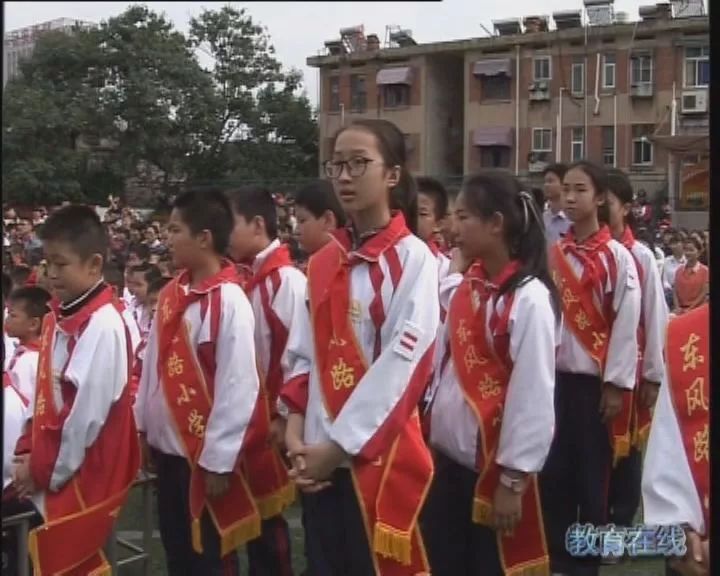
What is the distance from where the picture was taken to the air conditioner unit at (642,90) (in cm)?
1027

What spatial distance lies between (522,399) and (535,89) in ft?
22.3

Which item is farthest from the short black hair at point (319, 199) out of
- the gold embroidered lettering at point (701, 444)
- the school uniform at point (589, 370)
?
the gold embroidered lettering at point (701, 444)

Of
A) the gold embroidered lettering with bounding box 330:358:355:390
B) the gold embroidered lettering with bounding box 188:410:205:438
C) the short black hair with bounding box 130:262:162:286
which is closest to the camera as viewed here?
the gold embroidered lettering with bounding box 330:358:355:390

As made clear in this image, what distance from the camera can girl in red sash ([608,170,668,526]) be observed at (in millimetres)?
4668

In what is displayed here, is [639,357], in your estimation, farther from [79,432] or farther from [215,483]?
[79,432]

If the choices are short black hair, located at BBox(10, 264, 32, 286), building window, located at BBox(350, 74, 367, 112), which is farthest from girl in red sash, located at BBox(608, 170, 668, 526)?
short black hair, located at BBox(10, 264, 32, 286)

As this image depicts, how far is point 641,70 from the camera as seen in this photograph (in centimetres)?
862

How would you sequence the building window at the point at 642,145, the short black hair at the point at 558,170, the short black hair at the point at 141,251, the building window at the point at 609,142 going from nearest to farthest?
the short black hair at the point at 558,170 < the short black hair at the point at 141,251 < the building window at the point at 609,142 < the building window at the point at 642,145

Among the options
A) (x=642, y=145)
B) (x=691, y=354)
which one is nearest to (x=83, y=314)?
(x=691, y=354)

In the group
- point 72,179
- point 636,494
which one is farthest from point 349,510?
point 72,179

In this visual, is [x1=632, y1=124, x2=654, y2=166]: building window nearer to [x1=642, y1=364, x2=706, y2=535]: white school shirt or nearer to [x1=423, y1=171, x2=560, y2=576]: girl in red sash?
[x1=423, y1=171, x2=560, y2=576]: girl in red sash

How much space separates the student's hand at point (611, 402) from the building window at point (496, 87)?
4.48 metres

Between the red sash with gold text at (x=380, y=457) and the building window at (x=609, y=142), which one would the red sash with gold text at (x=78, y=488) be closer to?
the red sash with gold text at (x=380, y=457)

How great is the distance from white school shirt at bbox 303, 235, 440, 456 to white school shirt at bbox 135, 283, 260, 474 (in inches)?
21.6
